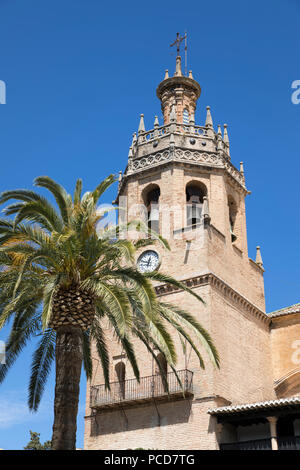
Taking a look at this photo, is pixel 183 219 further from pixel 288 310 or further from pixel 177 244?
pixel 288 310

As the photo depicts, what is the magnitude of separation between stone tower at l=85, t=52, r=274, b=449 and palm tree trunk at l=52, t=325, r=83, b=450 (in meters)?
8.45

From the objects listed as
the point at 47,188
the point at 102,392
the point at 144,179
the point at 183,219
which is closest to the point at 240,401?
the point at 102,392

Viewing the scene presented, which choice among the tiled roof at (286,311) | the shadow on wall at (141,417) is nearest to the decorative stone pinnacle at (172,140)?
the tiled roof at (286,311)

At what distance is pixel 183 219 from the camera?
91.1 feet

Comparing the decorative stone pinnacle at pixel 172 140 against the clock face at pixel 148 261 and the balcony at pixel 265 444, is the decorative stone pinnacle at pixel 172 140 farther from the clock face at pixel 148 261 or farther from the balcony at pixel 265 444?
the balcony at pixel 265 444

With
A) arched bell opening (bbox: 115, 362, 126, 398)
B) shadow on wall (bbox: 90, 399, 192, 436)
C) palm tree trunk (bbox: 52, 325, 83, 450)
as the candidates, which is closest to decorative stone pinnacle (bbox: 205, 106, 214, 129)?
arched bell opening (bbox: 115, 362, 126, 398)

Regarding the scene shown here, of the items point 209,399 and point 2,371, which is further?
point 209,399

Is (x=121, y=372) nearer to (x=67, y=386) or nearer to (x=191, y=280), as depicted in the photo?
(x=191, y=280)

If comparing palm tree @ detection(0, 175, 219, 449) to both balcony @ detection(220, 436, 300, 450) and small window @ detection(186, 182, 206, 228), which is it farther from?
small window @ detection(186, 182, 206, 228)

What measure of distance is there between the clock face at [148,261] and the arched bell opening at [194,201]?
2018 mm

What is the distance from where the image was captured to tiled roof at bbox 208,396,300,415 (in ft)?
70.5

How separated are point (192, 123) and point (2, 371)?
1677cm

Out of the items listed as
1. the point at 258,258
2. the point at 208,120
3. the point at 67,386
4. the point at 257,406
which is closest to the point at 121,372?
the point at 257,406
